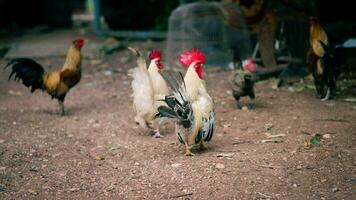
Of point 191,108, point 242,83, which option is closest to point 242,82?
point 242,83

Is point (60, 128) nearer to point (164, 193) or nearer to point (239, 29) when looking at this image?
point (164, 193)

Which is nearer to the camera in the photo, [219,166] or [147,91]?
[219,166]

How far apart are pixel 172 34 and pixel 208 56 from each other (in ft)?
2.87

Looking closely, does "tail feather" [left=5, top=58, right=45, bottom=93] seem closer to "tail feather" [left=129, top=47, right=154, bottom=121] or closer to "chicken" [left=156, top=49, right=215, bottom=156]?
"tail feather" [left=129, top=47, right=154, bottom=121]

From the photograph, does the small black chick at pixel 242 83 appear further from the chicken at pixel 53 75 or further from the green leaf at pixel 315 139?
the chicken at pixel 53 75

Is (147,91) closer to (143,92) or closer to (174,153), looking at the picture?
(143,92)

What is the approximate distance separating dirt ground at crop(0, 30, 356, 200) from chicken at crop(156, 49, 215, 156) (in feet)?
0.85

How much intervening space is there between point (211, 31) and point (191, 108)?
534 cm

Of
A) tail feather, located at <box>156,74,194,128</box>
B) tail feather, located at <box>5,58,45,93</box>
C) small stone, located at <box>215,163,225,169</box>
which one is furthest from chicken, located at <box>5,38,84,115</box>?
small stone, located at <box>215,163,225,169</box>

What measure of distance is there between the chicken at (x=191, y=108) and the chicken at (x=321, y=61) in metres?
2.64

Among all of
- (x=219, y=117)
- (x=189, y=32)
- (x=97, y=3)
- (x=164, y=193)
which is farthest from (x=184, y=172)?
(x=97, y=3)

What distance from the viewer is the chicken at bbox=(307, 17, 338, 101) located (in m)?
7.16

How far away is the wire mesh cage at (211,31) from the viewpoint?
9.85 meters

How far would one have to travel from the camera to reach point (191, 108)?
199 inches
